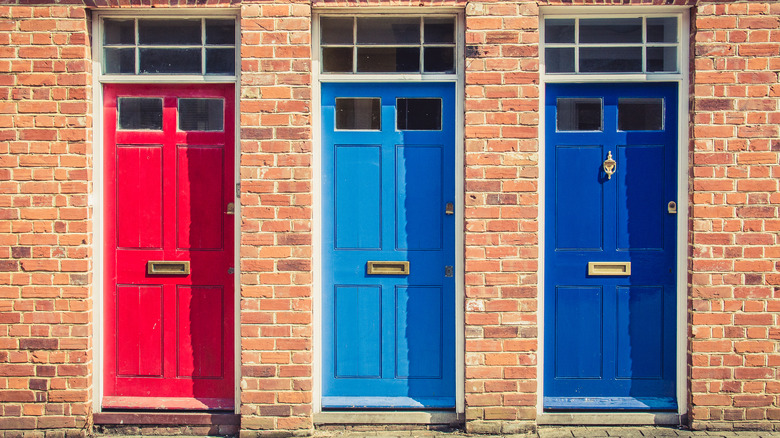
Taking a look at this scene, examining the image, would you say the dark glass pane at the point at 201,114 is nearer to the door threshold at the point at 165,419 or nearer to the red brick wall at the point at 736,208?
the door threshold at the point at 165,419

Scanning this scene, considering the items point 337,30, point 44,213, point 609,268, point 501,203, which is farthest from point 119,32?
point 609,268

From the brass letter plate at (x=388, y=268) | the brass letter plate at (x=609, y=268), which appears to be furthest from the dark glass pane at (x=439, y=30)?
the brass letter plate at (x=609, y=268)

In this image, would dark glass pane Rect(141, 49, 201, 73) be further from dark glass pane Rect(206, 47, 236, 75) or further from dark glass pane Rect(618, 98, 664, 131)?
dark glass pane Rect(618, 98, 664, 131)

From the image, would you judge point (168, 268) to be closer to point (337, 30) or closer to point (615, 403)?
point (337, 30)

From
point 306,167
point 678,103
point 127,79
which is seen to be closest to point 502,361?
point 306,167

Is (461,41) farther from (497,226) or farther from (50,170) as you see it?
(50,170)

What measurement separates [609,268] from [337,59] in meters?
2.51

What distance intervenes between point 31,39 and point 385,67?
247 centimetres

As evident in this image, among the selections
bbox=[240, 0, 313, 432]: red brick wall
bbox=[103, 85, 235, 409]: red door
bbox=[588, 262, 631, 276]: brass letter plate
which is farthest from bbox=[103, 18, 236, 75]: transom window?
bbox=[588, 262, 631, 276]: brass letter plate

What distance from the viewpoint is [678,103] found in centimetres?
392

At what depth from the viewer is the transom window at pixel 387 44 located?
12.9 ft

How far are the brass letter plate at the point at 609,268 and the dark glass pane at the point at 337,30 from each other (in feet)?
7.95

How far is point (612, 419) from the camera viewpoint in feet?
12.8

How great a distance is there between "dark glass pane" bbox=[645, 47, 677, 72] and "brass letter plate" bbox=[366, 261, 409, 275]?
7.50 feet
